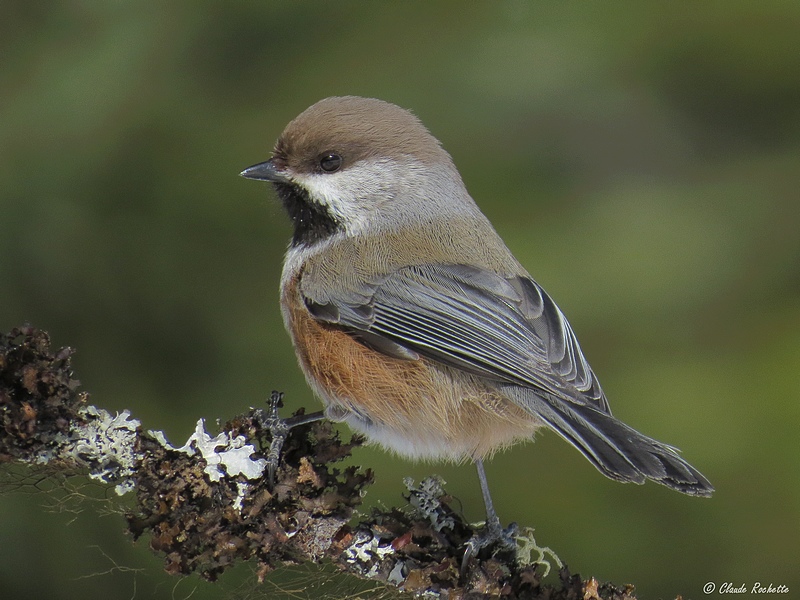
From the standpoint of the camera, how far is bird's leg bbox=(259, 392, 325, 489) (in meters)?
1.68

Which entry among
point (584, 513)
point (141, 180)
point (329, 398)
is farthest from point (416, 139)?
point (584, 513)

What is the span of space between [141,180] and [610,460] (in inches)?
67.8

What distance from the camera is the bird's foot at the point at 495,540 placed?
171 centimetres

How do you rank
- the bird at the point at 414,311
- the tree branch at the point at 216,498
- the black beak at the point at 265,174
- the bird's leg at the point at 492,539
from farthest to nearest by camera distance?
1. the black beak at the point at 265,174
2. the bird at the point at 414,311
3. the bird's leg at the point at 492,539
4. the tree branch at the point at 216,498

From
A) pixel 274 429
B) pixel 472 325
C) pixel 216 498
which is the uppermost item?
pixel 472 325

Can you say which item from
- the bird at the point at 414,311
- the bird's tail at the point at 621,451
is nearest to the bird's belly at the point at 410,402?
the bird at the point at 414,311

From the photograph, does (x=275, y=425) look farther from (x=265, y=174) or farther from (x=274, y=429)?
(x=265, y=174)

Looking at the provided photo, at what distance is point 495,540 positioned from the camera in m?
1.76

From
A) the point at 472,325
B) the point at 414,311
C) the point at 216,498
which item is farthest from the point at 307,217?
the point at 216,498

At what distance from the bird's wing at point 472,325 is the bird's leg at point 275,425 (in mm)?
321

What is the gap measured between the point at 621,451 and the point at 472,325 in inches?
19.2

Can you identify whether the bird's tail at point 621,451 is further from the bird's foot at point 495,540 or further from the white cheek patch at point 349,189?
the white cheek patch at point 349,189

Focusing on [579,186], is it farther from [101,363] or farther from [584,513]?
[101,363]

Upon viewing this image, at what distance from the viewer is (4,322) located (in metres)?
2.63
